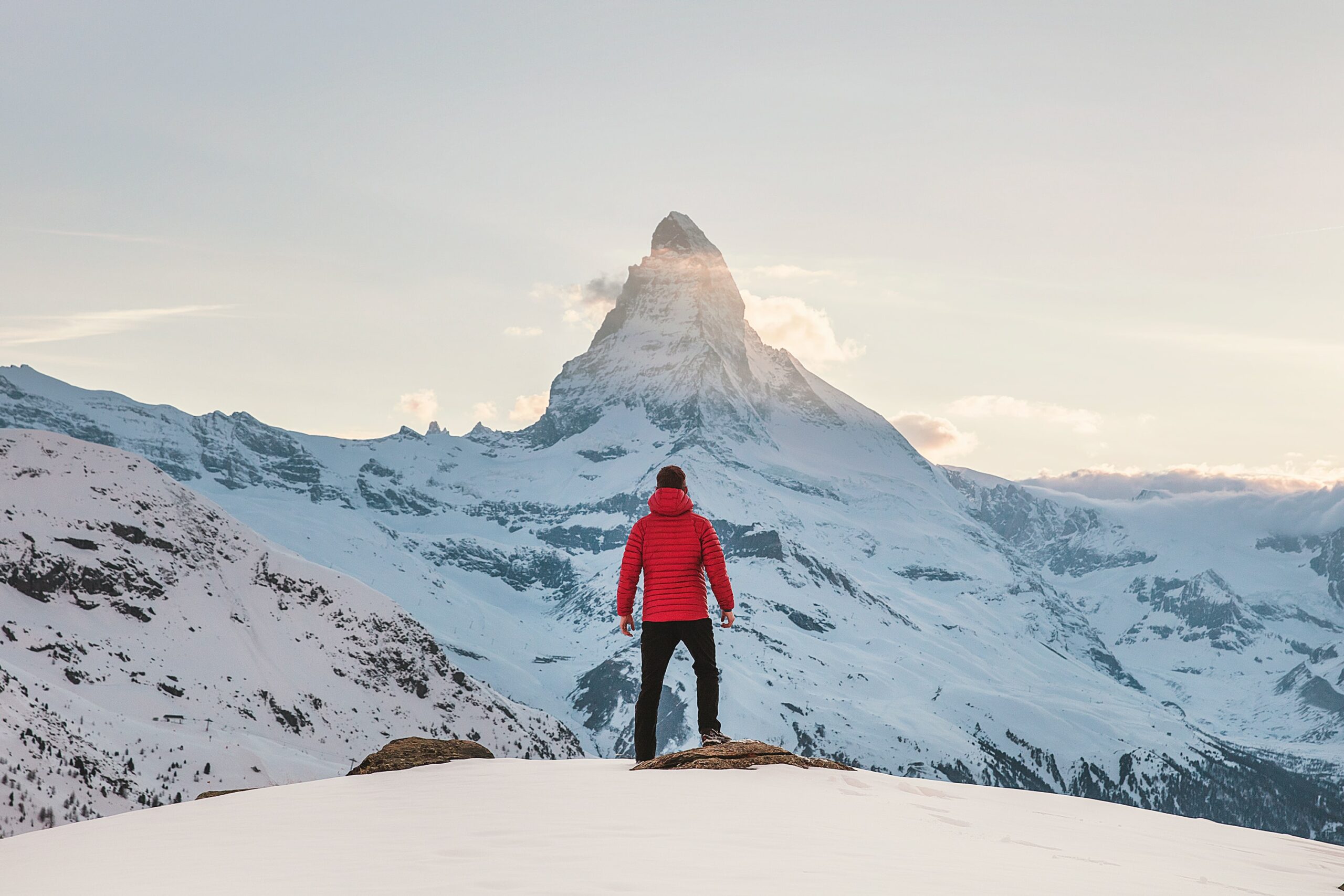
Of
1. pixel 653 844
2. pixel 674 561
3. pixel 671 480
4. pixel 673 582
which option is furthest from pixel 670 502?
pixel 653 844

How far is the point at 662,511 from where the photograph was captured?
52.2 feet

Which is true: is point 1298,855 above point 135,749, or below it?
above

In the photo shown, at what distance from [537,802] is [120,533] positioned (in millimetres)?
112854

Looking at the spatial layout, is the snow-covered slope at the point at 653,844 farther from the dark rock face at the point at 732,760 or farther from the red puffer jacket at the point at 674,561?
the red puffer jacket at the point at 674,561

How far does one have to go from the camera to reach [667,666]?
50.0 feet

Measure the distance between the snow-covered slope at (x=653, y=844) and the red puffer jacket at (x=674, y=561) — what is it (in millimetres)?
2313

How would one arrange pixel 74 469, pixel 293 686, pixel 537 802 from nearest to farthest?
1. pixel 537 802
2. pixel 293 686
3. pixel 74 469

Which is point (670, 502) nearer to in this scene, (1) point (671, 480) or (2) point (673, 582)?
(1) point (671, 480)

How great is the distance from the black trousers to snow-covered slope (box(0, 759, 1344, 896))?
94cm

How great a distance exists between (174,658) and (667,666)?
96058 mm

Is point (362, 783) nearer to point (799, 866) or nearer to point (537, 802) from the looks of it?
point (537, 802)

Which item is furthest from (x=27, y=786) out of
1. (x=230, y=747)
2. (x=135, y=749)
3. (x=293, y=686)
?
(x=293, y=686)

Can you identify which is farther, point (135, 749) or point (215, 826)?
point (135, 749)

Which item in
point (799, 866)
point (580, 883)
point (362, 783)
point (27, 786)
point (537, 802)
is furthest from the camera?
point (27, 786)
